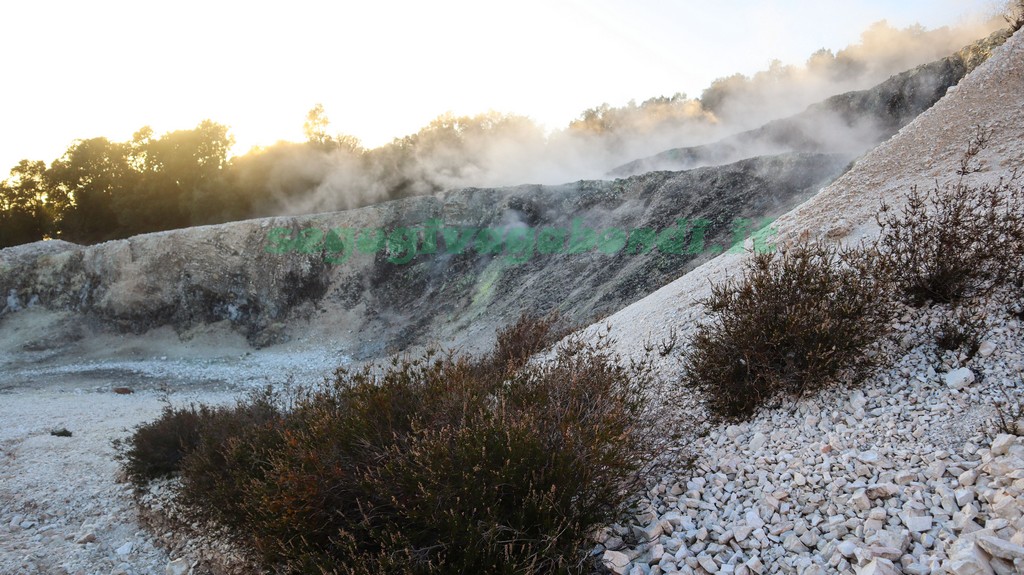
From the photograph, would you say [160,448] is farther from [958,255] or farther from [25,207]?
[25,207]

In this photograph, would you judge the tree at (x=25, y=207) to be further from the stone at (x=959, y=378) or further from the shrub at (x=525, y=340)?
the stone at (x=959, y=378)

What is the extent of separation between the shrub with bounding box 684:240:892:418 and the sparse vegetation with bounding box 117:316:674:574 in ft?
2.42

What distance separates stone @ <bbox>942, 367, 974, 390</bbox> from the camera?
4090 millimetres

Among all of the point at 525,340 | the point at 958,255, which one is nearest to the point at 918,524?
the point at 958,255

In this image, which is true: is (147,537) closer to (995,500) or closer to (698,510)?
(698,510)

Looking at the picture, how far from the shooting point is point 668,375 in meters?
6.12

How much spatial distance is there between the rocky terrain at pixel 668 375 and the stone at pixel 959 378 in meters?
0.01

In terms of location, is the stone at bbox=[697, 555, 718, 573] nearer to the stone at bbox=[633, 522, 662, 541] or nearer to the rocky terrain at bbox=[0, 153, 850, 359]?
the stone at bbox=[633, 522, 662, 541]

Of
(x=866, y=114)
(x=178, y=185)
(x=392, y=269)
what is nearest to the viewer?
(x=866, y=114)

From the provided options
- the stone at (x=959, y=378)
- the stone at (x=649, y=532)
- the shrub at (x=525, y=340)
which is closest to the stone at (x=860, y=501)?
the stone at (x=649, y=532)

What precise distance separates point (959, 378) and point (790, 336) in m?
1.18

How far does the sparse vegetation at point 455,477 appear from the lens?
359 centimetres

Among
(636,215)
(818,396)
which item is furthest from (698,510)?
(636,215)

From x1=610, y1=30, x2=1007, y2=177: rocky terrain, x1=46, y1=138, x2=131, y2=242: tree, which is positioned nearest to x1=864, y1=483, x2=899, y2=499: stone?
x1=610, y1=30, x2=1007, y2=177: rocky terrain
